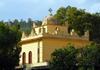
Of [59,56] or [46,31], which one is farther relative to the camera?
[46,31]

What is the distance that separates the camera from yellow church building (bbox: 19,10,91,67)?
32.1 m

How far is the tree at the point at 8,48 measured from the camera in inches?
1070

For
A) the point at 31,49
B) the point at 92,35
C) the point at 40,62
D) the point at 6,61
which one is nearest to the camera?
the point at 6,61

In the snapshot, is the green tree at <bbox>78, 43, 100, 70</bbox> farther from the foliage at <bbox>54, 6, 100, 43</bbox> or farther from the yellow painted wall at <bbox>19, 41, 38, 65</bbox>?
the foliage at <bbox>54, 6, 100, 43</bbox>

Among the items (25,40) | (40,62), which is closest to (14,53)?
(40,62)

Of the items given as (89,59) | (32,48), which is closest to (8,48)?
(32,48)

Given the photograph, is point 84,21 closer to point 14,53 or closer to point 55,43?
point 55,43

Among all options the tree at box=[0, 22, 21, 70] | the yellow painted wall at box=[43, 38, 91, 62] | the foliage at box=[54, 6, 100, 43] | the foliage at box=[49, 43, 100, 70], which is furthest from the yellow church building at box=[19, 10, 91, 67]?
the foliage at box=[54, 6, 100, 43]

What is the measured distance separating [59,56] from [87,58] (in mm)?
2770

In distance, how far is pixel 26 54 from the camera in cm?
3544

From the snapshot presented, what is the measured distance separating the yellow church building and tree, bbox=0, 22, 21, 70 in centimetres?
318

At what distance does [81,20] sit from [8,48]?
19.6 meters

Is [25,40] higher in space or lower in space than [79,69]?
higher

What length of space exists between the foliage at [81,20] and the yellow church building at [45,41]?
7.78 metres
